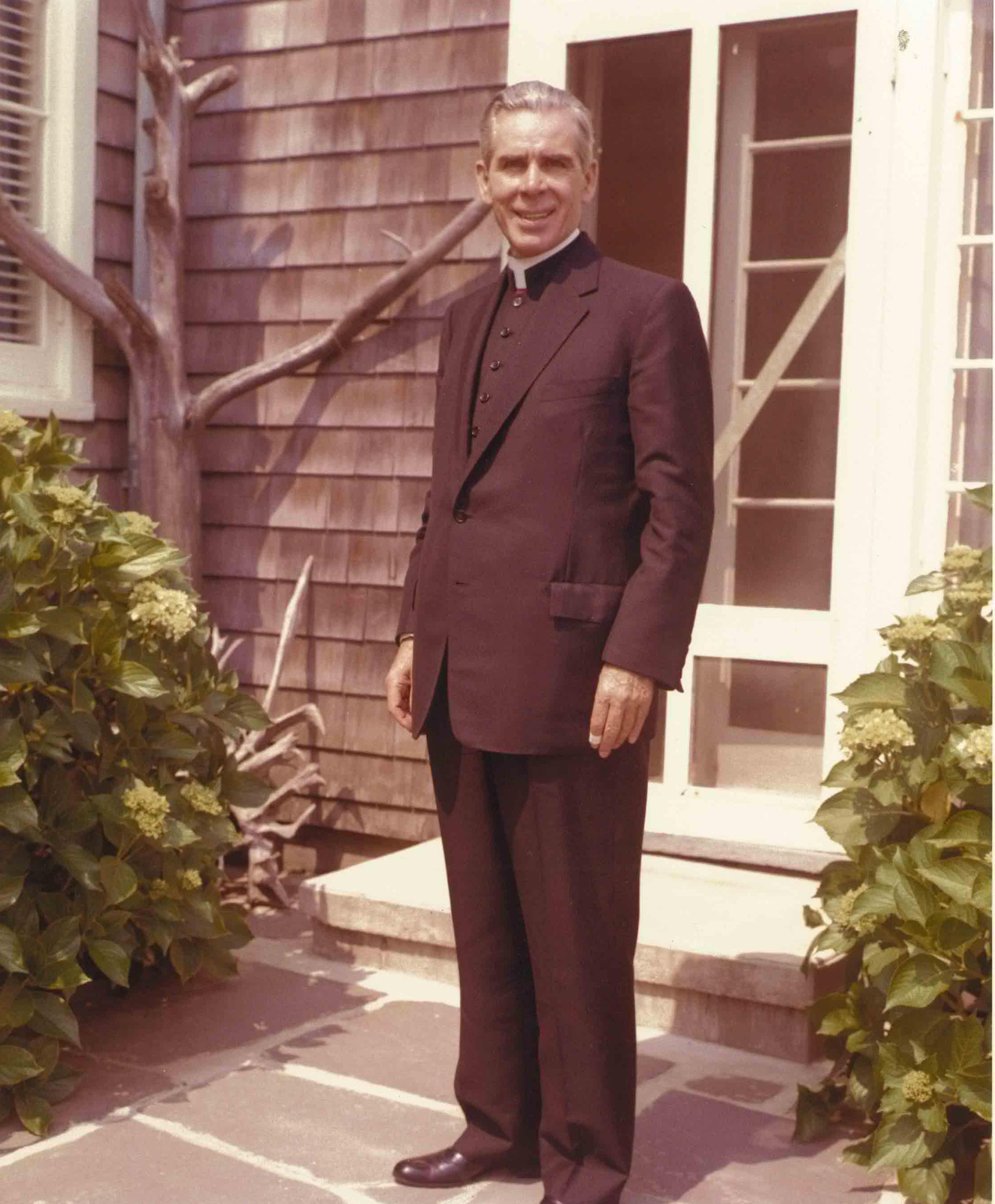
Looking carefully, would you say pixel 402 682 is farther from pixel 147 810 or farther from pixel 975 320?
pixel 975 320

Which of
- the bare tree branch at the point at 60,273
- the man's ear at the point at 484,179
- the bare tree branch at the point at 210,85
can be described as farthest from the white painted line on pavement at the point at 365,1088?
the bare tree branch at the point at 210,85

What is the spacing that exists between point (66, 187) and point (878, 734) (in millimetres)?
3090

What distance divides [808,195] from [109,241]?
261cm

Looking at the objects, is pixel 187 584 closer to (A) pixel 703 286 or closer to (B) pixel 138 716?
(B) pixel 138 716

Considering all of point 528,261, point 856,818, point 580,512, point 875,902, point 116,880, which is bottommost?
point 116,880

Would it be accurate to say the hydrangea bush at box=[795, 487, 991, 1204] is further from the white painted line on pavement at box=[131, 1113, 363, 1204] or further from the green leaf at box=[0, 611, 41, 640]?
the green leaf at box=[0, 611, 41, 640]

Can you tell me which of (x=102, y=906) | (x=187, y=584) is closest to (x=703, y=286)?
→ (x=187, y=584)

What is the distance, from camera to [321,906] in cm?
385

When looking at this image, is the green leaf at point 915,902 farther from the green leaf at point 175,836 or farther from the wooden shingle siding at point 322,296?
the wooden shingle siding at point 322,296

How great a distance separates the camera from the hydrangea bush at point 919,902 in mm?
2410

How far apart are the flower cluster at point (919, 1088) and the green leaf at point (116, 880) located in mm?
1451

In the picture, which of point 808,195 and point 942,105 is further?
point 808,195

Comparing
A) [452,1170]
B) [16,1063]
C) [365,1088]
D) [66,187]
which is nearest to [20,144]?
[66,187]

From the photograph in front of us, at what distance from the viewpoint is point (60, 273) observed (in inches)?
176
